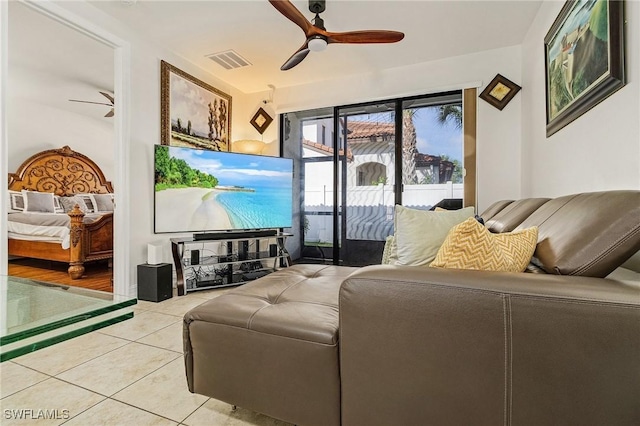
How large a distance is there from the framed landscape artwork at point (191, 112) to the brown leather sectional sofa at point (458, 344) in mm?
2744

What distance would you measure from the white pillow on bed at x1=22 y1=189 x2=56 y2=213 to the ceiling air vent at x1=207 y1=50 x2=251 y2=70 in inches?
152

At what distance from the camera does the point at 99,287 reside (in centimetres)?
323

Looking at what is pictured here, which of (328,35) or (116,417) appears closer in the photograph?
(116,417)

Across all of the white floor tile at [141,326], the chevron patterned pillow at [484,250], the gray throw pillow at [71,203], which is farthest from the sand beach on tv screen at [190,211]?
the gray throw pillow at [71,203]

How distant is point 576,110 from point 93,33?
3620 mm

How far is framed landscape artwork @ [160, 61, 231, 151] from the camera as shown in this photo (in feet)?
10.6

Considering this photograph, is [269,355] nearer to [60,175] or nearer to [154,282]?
[154,282]

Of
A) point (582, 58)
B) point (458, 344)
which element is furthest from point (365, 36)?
point (458, 344)

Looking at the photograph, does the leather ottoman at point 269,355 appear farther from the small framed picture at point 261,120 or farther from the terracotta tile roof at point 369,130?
the small framed picture at point 261,120

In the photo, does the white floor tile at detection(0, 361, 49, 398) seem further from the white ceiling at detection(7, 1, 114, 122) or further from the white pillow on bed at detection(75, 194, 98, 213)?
the white pillow on bed at detection(75, 194, 98, 213)

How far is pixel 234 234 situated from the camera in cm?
331

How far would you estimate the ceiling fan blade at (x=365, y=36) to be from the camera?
2.25m

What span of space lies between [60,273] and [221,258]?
2.38m

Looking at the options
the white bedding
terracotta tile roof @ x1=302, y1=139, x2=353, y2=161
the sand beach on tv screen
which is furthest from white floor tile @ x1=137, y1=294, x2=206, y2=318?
terracotta tile roof @ x1=302, y1=139, x2=353, y2=161
